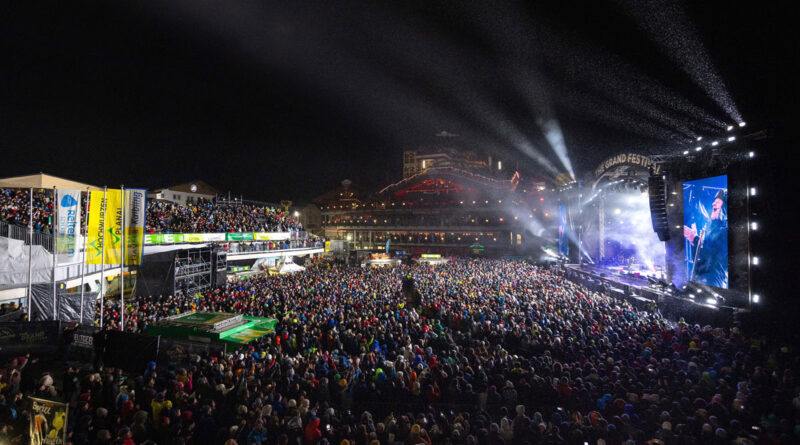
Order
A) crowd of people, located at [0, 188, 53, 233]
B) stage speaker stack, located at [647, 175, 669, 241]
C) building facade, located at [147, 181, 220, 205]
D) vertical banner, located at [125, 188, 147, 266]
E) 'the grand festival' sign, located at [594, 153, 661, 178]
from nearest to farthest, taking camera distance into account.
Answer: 1. vertical banner, located at [125, 188, 147, 266]
2. stage speaker stack, located at [647, 175, 669, 241]
3. crowd of people, located at [0, 188, 53, 233]
4. 'the grand festival' sign, located at [594, 153, 661, 178]
5. building facade, located at [147, 181, 220, 205]

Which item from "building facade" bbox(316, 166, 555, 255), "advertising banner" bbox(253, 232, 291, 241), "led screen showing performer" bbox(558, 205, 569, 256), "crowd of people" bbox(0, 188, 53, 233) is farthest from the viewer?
"building facade" bbox(316, 166, 555, 255)

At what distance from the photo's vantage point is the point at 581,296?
1512cm

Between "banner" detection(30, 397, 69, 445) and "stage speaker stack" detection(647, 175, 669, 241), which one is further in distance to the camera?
"stage speaker stack" detection(647, 175, 669, 241)

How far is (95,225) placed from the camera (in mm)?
9703

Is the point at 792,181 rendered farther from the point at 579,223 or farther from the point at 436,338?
the point at 579,223

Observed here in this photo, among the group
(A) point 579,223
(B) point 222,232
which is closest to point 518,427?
(A) point 579,223

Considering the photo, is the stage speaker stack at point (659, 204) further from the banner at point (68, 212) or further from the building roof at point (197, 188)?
the building roof at point (197, 188)

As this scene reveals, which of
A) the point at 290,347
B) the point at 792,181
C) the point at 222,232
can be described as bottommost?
the point at 290,347

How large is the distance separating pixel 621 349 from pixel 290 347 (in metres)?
9.32

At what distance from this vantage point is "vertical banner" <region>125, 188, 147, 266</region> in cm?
983

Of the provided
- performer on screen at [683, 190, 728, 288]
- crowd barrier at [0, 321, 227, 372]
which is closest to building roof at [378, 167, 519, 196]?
performer on screen at [683, 190, 728, 288]

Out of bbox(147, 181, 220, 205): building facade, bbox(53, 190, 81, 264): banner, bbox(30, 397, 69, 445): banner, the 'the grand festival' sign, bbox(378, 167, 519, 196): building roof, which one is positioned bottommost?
bbox(30, 397, 69, 445): banner

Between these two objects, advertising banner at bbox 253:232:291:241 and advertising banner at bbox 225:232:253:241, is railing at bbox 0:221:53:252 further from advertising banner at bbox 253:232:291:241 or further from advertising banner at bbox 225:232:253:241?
advertising banner at bbox 253:232:291:241

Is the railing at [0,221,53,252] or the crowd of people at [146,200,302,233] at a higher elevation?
the crowd of people at [146,200,302,233]
